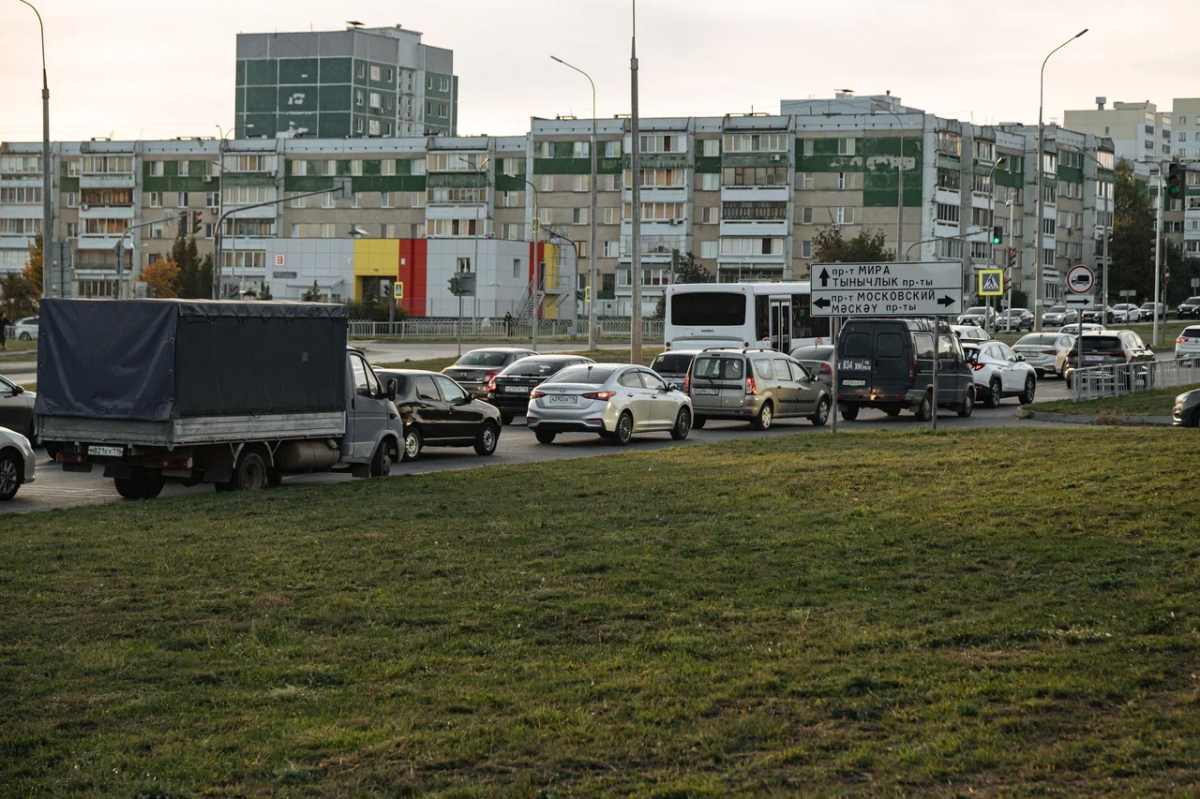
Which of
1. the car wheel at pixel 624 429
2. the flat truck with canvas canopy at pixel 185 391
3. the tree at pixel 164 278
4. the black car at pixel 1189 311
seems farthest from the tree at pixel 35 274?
the flat truck with canvas canopy at pixel 185 391

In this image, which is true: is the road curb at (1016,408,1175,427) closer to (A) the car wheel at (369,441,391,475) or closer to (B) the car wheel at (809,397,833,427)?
(B) the car wheel at (809,397,833,427)

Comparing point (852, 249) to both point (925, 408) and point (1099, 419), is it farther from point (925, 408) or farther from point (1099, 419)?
point (1099, 419)

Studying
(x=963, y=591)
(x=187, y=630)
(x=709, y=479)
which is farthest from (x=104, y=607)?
(x=709, y=479)

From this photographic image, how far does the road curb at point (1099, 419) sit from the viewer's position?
97.6ft

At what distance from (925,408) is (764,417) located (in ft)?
14.2

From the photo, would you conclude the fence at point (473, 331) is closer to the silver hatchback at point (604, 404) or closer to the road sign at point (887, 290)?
the silver hatchback at point (604, 404)

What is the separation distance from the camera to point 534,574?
35.6 ft

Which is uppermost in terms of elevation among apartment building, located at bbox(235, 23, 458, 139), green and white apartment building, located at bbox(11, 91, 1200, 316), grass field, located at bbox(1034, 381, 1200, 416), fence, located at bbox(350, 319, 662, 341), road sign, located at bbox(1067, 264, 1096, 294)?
apartment building, located at bbox(235, 23, 458, 139)

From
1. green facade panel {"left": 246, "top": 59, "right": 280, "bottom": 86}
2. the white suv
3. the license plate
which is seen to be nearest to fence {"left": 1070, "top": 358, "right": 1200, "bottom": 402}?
the white suv

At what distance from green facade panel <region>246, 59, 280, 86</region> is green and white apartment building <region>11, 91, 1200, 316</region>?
3126cm

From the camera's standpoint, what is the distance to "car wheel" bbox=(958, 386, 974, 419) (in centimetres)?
A: 3466

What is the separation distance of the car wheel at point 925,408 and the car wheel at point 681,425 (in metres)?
6.48

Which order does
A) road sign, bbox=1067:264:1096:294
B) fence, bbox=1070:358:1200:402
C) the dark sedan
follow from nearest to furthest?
the dark sedan → road sign, bbox=1067:264:1096:294 → fence, bbox=1070:358:1200:402

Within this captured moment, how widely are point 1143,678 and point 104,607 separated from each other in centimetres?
619
